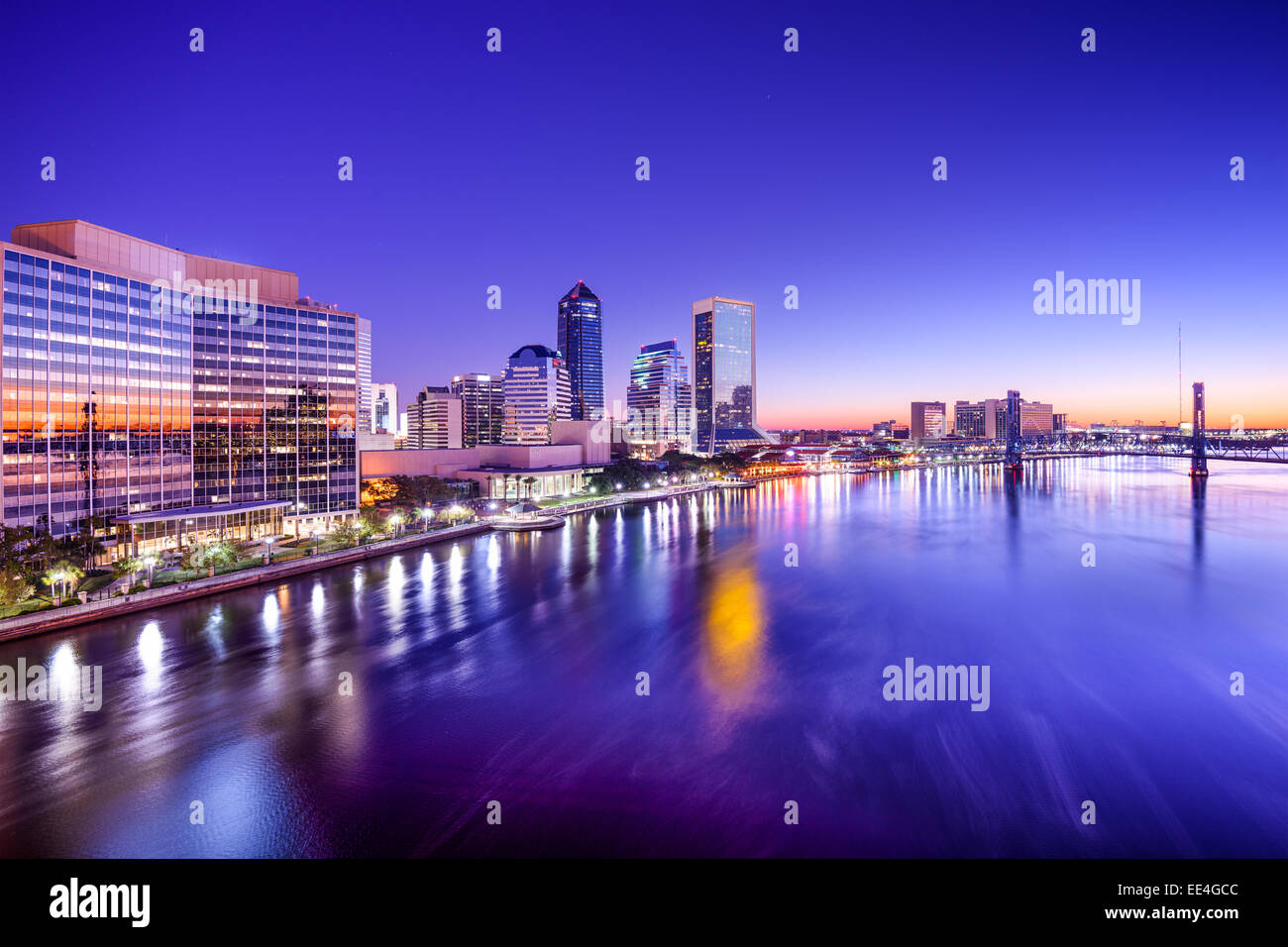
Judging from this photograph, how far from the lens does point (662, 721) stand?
9.89 meters

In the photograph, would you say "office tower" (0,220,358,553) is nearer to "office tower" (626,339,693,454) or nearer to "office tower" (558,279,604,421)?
"office tower" (626,339,693,454)

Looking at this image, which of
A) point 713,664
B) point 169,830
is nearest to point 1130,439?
point 713,664

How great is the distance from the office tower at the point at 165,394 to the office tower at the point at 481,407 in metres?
75.5

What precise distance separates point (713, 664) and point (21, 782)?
10946 mm

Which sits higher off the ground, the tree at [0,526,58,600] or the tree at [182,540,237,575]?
the tree at [0,526,58,600]

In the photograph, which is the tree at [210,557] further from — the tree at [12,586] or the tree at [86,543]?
the tree at [12,586]

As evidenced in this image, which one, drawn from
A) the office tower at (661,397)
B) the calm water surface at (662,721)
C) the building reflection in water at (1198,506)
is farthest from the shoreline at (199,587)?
the office tower at (661,397)

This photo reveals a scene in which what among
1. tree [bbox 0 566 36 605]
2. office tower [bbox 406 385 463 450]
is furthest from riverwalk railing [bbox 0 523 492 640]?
office tower [bbox 406 385 463 450]

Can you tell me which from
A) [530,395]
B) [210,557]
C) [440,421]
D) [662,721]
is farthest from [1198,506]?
[440,421]

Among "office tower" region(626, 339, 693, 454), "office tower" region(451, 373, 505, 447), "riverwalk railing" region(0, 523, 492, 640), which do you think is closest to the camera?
"riverwalk railing" region(0, 523, 492, 640)

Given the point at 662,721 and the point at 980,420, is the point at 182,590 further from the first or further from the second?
the point at 980,420

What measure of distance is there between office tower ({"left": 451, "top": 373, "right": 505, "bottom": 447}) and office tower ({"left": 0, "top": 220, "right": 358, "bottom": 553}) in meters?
75.5

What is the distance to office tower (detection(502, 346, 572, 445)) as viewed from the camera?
82.6 metres

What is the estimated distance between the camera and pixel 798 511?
40.1 meters
